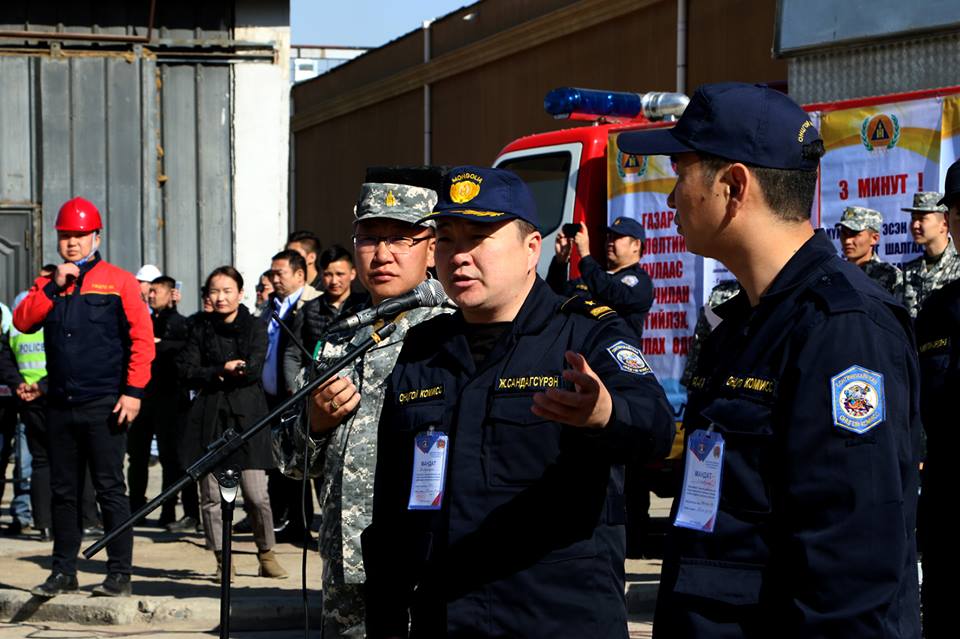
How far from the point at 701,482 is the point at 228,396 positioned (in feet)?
23.5

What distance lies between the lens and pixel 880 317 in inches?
94.4

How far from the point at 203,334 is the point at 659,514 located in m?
4.17

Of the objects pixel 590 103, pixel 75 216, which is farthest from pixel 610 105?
pixel 75 216

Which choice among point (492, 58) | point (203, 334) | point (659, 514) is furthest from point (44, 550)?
point (492, 58)

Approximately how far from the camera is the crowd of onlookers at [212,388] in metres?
9.22

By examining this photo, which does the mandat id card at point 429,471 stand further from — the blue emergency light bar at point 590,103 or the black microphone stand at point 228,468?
the blue emergency light bar at point 590,103

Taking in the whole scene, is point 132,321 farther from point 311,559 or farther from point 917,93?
point 917,93

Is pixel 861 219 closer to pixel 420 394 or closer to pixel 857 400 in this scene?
pixel 420 394

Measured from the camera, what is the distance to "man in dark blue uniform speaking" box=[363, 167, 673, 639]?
121 inches

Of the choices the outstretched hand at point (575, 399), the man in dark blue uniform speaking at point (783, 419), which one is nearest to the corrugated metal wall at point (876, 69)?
the man in dark blue uniform speaking at point (783, 419)

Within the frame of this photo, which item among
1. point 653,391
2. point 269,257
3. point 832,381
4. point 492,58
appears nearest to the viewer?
point 832,381

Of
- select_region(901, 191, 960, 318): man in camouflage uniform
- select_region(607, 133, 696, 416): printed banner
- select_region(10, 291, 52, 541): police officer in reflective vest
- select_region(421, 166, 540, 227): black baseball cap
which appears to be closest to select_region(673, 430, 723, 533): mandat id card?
select_region(421, 166, 540, 227): black baseball cap

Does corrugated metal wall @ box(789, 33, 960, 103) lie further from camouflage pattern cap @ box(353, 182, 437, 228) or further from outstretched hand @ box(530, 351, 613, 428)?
outstretched hand @ box(530, 351, 613, 428)

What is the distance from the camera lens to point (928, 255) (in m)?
7.82
